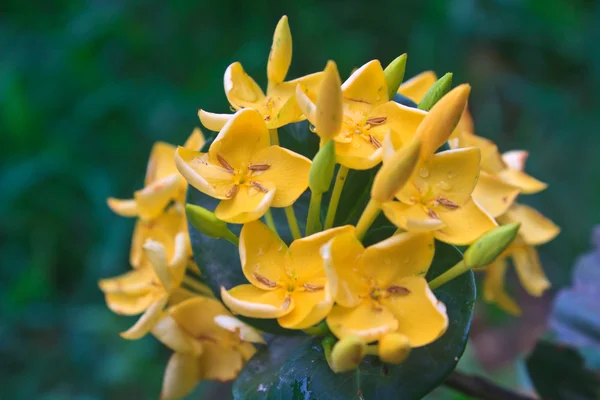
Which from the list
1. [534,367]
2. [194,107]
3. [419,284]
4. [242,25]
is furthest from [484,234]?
[242,25]

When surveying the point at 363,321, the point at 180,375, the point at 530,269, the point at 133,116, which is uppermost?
the point at 363,321

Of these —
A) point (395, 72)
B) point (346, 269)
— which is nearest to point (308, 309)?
point (346, 269)

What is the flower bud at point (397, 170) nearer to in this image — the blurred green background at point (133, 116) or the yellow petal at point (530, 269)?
the yellow petal at point (530, 269)

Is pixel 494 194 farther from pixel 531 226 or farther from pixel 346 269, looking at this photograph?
pixel 346 269

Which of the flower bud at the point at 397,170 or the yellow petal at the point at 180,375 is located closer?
the flower bud at the point at 397,170

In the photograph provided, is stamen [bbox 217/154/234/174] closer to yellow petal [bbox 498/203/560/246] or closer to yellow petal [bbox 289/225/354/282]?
yellow petal [bbox 289/225/354/282]

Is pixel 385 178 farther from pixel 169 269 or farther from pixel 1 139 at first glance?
pixel 1 139

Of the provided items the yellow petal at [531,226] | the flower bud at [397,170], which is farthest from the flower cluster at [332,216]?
the yellow petal at [531,226]
